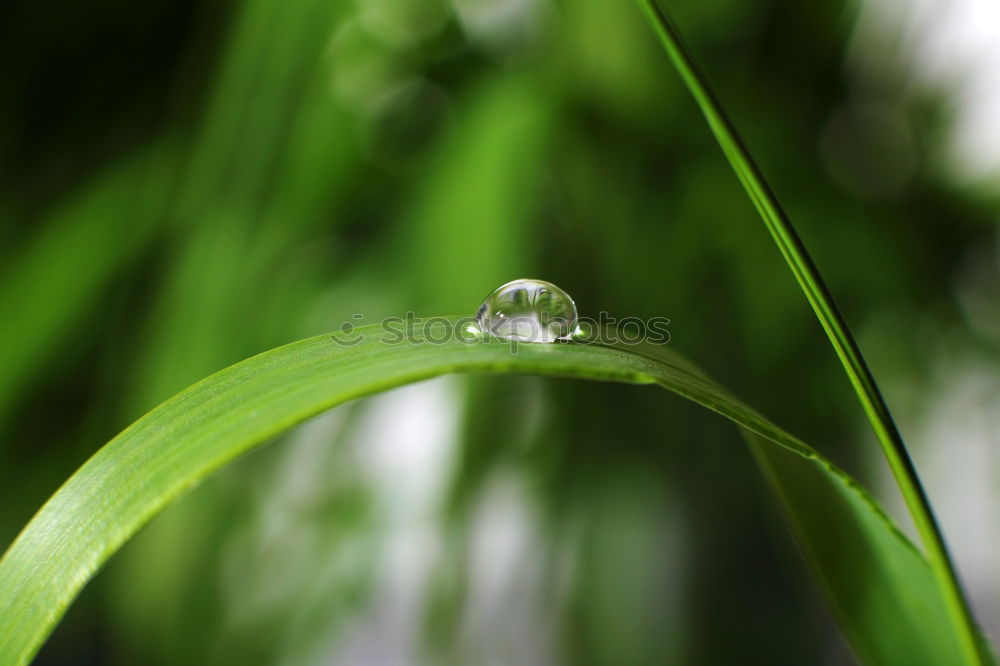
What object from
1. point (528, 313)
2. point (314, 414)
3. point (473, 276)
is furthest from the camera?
point (473, 276)

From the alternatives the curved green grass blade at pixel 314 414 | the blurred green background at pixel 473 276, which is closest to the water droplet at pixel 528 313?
the curved green grass blade at pixel 314 414

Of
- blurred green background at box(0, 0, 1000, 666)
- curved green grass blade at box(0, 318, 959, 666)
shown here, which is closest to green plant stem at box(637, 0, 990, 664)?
curved green grass blade at box(0, 318, 959, 666)

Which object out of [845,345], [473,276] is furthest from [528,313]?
[473,276]

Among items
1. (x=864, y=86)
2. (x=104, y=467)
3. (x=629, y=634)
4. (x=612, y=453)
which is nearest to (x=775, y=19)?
(x=864, y=86)

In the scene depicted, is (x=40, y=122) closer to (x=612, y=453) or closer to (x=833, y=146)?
(x=612, y=453)

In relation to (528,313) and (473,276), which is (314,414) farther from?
(473,276)

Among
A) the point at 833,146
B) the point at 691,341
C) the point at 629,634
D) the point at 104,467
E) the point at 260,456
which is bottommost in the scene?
the point at 104,467
